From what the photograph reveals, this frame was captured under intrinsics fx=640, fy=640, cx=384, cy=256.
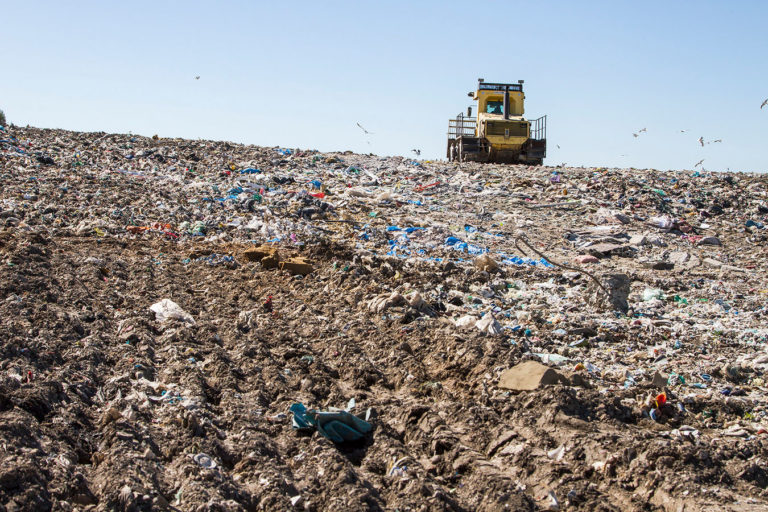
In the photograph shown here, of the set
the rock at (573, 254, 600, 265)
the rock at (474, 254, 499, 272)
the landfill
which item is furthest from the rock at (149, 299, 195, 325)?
the rock at (573, 254, 600, 265)

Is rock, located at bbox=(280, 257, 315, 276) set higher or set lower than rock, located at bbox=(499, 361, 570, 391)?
higher

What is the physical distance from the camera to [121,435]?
3635mm

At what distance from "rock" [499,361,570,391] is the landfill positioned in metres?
0.02

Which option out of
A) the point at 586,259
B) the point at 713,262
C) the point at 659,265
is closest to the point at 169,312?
the point at 586,259

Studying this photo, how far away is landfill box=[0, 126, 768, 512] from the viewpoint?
3.25 metres

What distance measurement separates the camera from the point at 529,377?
443 centimetres

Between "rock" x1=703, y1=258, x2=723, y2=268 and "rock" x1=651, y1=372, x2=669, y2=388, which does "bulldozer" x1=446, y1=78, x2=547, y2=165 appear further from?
"rock" x1=651, y1=372, x2=669, y2=388

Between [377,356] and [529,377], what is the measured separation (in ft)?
4.52

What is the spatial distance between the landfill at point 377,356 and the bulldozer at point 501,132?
658cm

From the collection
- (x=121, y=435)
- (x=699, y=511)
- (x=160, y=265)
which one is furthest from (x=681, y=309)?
(x=160, y=265)

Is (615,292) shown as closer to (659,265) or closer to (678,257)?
(659,265)

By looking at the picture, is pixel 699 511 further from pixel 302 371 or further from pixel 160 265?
pixel 160 265

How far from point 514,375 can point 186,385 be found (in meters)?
2.32

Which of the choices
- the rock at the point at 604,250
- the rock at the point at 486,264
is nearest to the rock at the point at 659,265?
the rock at the point at 604,250
